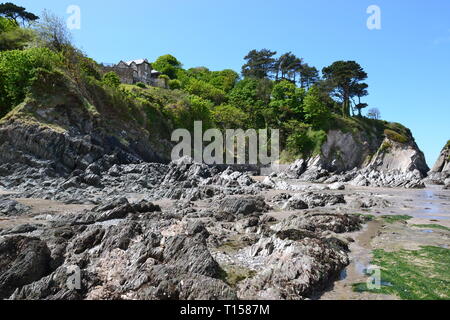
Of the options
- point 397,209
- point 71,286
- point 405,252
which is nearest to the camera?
point 71,286

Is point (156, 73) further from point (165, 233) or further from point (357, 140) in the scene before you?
point (165, 233)

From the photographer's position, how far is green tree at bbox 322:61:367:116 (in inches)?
2854

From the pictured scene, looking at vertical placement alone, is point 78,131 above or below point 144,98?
below

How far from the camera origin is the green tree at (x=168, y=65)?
332 ft

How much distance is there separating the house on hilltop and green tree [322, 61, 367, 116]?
138ft

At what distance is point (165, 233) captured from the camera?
14.1m

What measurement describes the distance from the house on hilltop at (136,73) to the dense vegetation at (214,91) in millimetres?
4299

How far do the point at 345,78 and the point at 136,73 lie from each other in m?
50.1

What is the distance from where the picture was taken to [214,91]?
85.0 metres

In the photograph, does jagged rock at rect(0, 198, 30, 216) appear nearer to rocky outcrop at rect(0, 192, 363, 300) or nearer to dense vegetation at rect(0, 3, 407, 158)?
rocky outcrop at rect(0, 192, 363, 300)

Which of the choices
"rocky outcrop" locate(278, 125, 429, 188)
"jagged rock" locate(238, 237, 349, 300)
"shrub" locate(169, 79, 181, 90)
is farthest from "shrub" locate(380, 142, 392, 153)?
"jagged rock" locate(238, 237, 349, 300)

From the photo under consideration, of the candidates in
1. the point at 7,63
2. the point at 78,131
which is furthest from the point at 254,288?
the point at 7,63

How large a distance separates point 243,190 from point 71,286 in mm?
24469

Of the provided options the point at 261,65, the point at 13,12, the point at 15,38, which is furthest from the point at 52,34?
the point at 261,65
